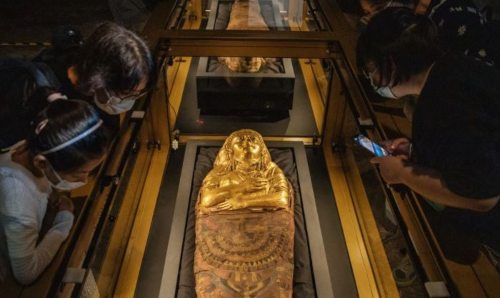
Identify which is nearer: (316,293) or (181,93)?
(316,293)

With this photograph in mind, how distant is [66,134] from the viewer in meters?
1.59

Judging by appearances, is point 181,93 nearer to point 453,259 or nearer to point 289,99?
point 289,99

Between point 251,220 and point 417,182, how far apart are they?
1.46 m

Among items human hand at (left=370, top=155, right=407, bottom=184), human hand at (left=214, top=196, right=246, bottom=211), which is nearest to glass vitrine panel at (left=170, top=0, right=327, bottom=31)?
human hand at (left=214, top=196, right=246, bottom=211)

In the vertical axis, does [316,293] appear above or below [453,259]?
below

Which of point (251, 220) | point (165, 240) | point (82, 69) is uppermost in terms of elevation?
point (82, 69)

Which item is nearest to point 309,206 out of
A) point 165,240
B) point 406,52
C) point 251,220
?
point 251,220

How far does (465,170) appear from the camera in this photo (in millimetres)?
1510

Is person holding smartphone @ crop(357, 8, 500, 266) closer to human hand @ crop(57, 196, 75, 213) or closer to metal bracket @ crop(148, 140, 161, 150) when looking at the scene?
human hand @ crop(57, 196, 75, 213)

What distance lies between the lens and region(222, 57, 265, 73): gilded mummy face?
482cm

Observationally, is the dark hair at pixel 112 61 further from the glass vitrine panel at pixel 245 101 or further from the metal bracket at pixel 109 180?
the glass vitrine panel at pixel 245 101

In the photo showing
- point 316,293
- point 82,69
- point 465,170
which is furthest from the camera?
point 316,293

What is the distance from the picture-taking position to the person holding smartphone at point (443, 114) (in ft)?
4.86

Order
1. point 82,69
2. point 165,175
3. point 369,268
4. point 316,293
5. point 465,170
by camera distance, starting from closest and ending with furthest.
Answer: point 465,170
point 82,69
point 316,293
point 369,268
point 165,175
